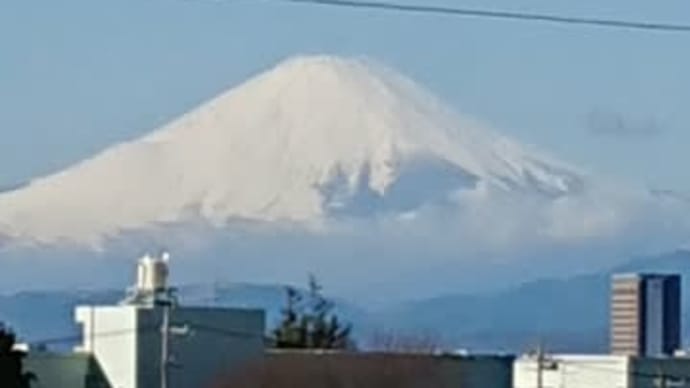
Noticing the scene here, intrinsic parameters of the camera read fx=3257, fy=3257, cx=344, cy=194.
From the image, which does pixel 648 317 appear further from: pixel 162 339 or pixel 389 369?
pixel 162 339

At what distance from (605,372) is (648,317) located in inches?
1313

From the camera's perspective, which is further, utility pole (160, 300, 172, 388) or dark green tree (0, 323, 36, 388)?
utility pole (160, 300, 172, 388)

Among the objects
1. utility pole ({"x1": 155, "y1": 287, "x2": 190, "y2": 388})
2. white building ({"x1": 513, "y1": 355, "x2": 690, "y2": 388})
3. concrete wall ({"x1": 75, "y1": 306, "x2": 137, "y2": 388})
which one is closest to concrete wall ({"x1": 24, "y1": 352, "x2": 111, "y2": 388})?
concrete wall ({"x1": 75, "y1": 306, "x2": 137, "y2": 388})

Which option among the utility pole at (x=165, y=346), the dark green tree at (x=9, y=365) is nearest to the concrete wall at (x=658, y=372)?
the utility pole at (x=165, y=346)

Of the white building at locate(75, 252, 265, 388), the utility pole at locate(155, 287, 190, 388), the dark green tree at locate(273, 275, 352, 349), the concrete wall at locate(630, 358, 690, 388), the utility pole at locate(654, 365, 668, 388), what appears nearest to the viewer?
the utility pole at locate(155, 287, 190, 388)

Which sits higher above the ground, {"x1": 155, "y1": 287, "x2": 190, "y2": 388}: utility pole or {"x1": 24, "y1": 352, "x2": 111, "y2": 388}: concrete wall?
{"x1": 155, "y1": 287, "x2": 190, "y2": 388}: utility pole

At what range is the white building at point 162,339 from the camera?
274ft

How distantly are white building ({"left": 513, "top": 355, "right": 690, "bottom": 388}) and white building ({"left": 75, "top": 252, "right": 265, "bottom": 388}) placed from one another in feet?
43.8

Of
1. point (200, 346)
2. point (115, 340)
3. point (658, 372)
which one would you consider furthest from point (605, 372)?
point (115, 340)

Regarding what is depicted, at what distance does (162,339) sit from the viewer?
271ft

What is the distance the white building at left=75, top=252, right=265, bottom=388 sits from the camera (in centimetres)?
8338

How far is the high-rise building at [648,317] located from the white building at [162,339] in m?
46.4

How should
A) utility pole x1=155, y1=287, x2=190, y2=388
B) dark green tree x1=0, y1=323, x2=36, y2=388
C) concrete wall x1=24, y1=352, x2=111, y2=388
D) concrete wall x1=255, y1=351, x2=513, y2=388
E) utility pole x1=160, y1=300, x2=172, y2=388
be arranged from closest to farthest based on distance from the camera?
dark green tree x1=0, y1=323, x2=36, y2=388, utility pole x1=160, y1=300, x2=172, y2=388, utility pole x1=155, y1=287, x2=190, y2=388, concrete wall x1=24, y1=352, x2=111, y2=388, concrete wall x1=255, y1=351, x2=513, y2=388

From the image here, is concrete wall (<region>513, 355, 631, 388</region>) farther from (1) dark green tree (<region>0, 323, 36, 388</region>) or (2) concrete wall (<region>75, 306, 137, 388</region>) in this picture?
(1) dark green tree (<region>0, 323, 36, 388</region>)
